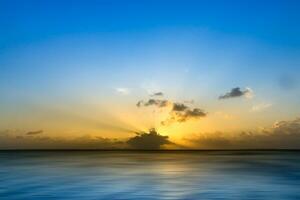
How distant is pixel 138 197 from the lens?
169ft

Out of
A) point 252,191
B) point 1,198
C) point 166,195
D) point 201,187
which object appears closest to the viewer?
point 1,198

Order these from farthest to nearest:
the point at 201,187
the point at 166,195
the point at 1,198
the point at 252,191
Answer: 1. the point at 201,187
2. the point at 252,191
3. the point at 166,195
4. the point at 1,198

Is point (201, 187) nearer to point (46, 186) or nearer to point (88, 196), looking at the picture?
point (88, 196)

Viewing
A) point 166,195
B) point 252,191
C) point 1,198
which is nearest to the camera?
point 1,198

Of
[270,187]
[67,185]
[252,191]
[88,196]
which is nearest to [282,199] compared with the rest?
[252,191]

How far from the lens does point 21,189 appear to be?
59.7 m

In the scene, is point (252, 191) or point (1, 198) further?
point (252, 191)

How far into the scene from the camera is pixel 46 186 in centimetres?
6419

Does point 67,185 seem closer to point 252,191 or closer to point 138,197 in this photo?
point 138,197

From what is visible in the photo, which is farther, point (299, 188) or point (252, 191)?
point (299, 188)

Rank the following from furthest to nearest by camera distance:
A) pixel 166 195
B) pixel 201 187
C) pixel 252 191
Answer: pixel 201 187 < pixel 252 191 < pixel 166 195

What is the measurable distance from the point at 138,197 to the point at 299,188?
968 inches

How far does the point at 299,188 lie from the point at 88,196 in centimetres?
2957

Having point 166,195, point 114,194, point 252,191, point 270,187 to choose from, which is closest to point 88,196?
point 114,194
